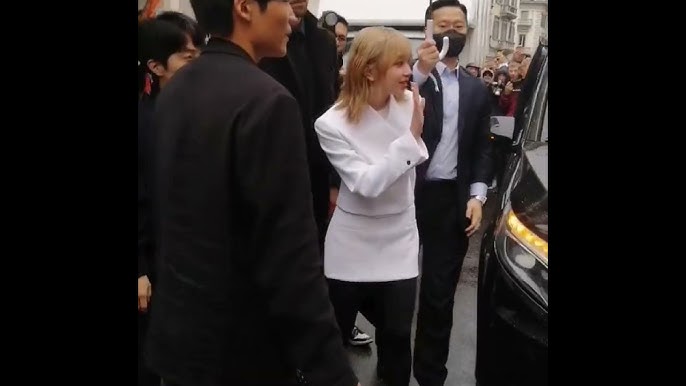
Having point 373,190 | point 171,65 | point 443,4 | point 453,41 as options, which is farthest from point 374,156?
point 443,4

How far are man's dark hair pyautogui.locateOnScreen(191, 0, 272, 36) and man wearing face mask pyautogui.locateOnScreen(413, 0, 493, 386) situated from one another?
1.80 meters

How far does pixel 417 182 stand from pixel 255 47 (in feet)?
6.04

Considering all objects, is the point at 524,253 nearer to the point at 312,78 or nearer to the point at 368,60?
the point at 368,60

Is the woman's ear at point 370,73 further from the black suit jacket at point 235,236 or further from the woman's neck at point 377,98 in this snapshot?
the black suit jacket at point 235,236

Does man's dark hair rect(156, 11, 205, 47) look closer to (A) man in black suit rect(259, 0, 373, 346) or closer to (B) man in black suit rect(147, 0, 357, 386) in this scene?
(A) man in black suit rect(259, 0, 373, 346)

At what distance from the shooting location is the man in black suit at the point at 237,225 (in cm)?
167

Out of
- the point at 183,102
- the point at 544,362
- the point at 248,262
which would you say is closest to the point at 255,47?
the point at 183,102

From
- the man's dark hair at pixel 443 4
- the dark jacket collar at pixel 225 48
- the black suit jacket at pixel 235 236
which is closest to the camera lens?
the black suit jacket at pixel 235 236

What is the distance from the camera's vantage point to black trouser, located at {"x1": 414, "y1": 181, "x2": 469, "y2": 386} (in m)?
3.58

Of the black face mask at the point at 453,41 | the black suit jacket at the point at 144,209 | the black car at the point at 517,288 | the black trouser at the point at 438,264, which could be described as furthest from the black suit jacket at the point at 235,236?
the black face mask at the point at 453,41

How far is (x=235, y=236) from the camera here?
1.72 m

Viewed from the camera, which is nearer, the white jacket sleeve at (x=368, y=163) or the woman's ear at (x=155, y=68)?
the white jacket sleeve at (x=368, y=163)

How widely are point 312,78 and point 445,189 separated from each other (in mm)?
884
